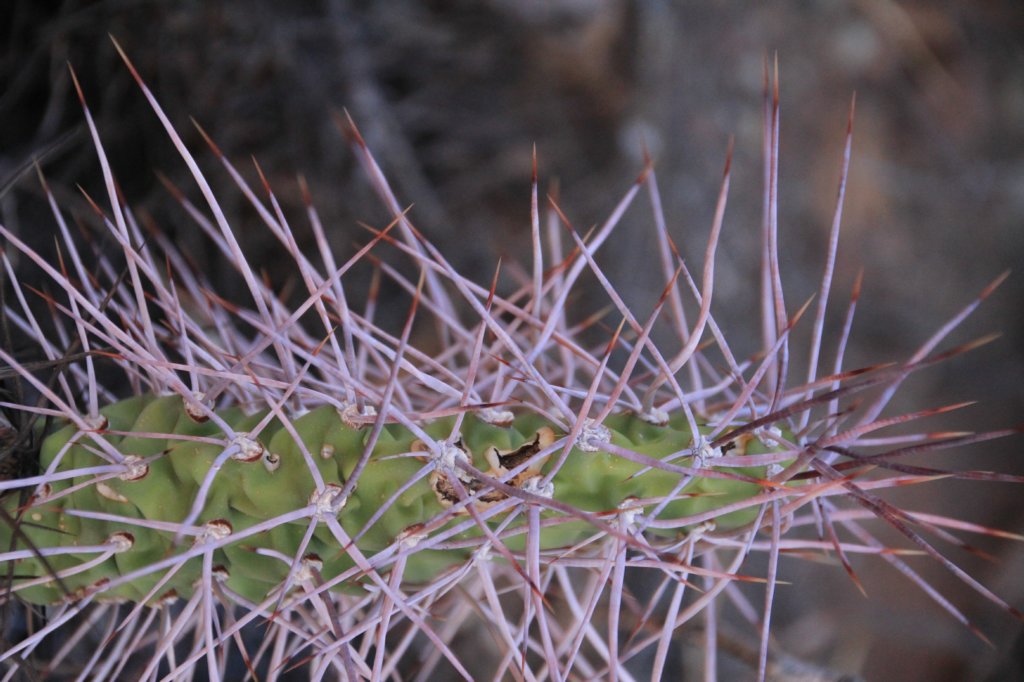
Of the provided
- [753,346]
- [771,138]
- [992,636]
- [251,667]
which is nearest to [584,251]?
[771,138]

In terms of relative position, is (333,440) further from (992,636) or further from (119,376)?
(992,636)

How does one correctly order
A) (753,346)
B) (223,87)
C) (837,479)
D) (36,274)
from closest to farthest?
(837,479) < (36,274) < (223,87) < (753,346)

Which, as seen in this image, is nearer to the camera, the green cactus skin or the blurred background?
the green cactus skin

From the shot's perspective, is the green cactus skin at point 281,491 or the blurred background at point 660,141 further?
the blurred background at point 660,141
